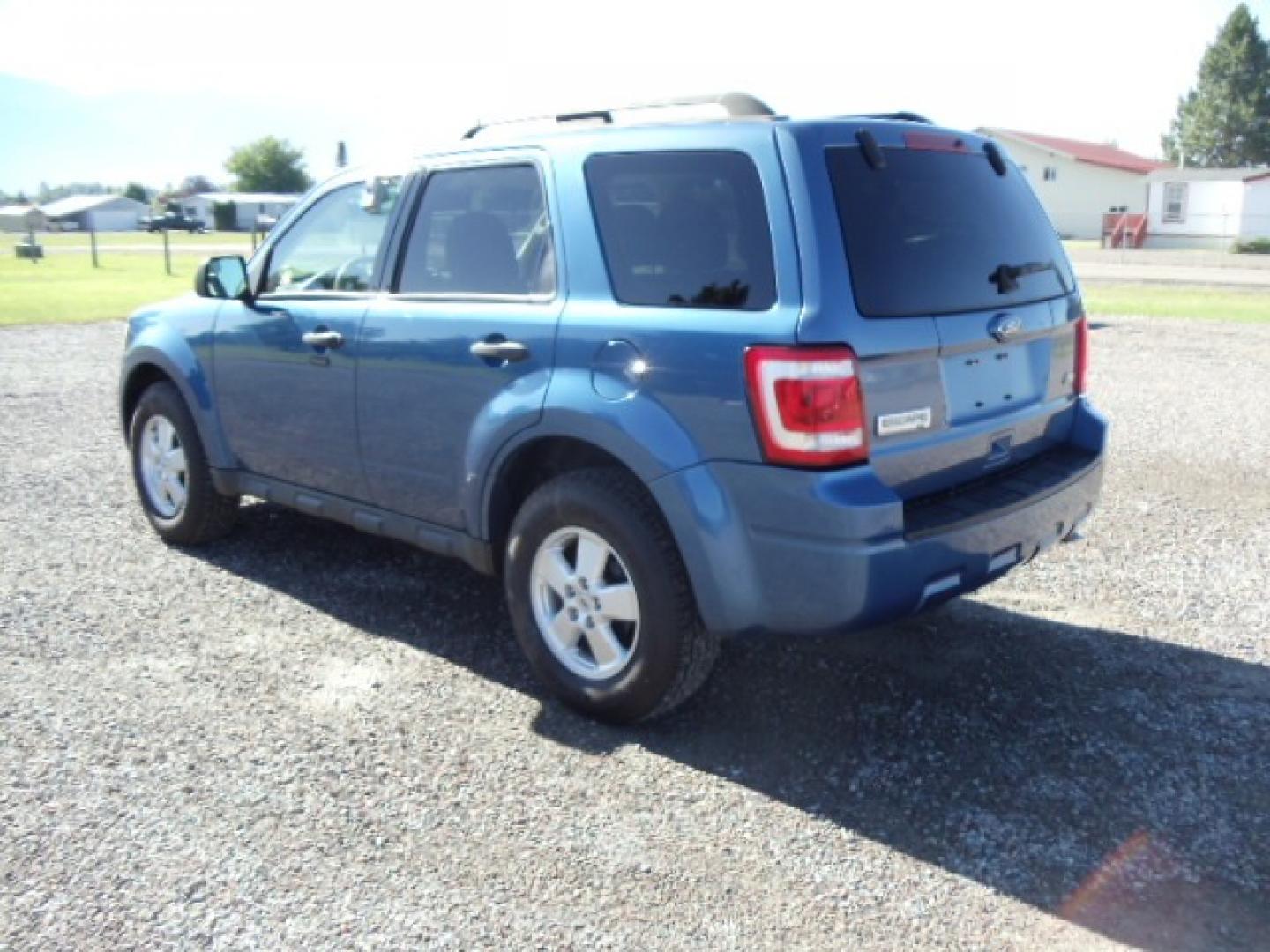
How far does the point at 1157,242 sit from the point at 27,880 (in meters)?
52.3

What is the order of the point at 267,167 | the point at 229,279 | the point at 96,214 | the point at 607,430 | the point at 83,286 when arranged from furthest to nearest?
the point at 267,167 → the point at 96,214 → the point at 83,286 → the point at 229,279 → the point at 607,430

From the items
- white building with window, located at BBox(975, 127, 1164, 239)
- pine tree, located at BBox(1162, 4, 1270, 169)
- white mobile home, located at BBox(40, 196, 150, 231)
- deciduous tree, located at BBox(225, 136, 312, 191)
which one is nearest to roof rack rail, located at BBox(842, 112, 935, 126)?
white building with window, located at BBox(975, 127, 1164, 239)

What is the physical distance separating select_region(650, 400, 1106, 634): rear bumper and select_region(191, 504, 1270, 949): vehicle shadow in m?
0.54

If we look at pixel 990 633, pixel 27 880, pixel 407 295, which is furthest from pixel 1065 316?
pixel 27 880

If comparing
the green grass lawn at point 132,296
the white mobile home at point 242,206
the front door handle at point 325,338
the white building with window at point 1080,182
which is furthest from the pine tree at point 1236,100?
the front door handle at point 325,338

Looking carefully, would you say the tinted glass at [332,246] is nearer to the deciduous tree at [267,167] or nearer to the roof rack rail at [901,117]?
the roof rack rail at [901,117]

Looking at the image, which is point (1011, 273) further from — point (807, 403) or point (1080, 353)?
point (807, 403)

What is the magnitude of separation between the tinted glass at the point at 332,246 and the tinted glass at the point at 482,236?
9.9 inches

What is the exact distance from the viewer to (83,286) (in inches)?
1037

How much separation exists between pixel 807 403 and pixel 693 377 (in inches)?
14.5

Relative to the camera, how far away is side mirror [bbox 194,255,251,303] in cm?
519

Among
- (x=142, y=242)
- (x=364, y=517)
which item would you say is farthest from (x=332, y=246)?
(x=142, y=242)

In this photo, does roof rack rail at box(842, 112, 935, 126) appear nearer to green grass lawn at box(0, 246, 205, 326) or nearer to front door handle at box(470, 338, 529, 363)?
front door handle at box(470, 338, 529, 363)

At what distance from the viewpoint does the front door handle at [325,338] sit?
4.63m
